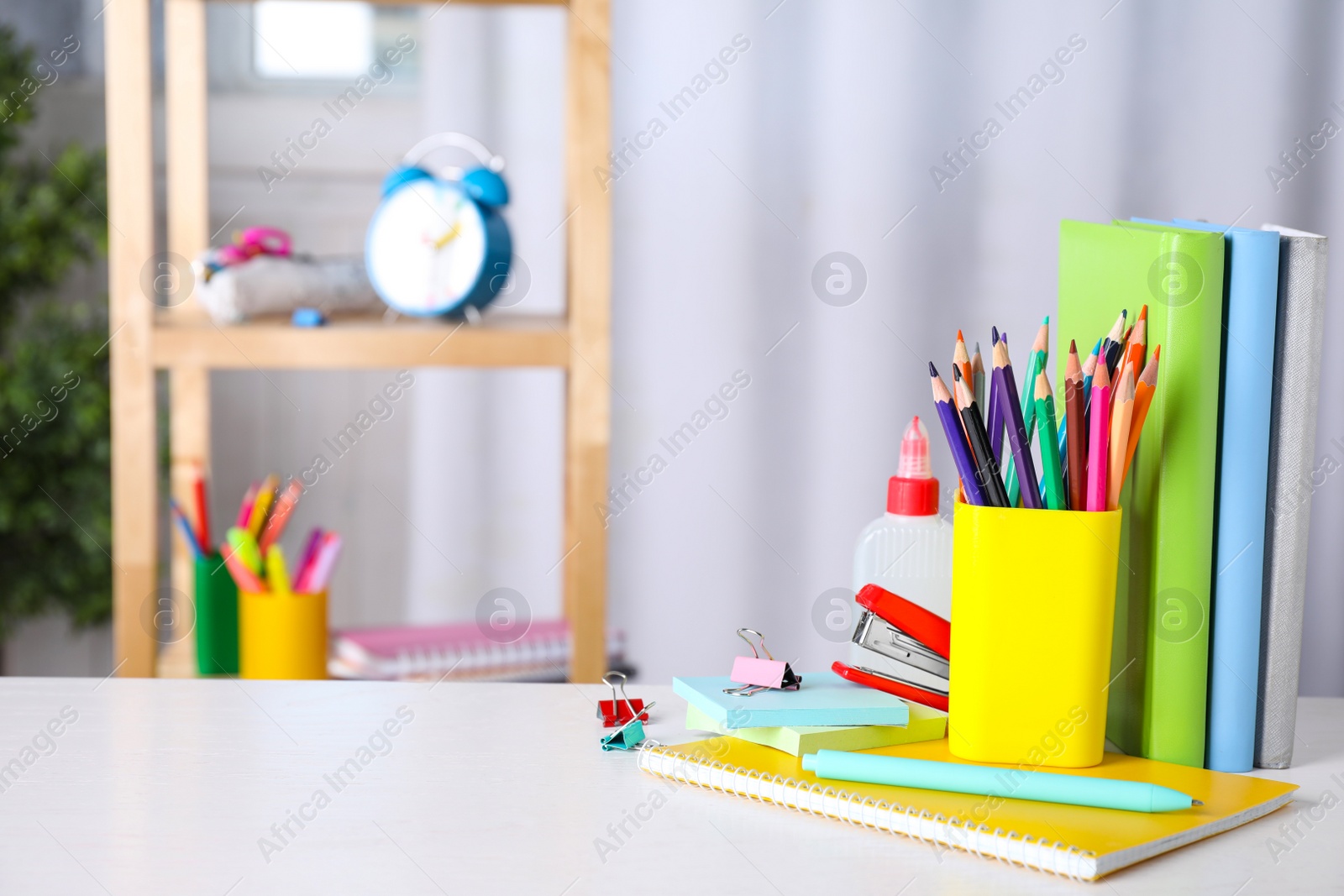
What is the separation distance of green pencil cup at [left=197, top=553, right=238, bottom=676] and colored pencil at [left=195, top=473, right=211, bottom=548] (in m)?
0.03

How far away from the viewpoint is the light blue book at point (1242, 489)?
0.53 meters

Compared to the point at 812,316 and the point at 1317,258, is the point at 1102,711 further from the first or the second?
the point at 812,316

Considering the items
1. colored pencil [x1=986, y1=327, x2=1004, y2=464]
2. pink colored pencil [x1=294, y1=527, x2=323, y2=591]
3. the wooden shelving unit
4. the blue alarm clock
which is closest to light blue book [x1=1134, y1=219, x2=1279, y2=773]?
colored pencil [x1=986, y1=327, x2=1004, y2=464]

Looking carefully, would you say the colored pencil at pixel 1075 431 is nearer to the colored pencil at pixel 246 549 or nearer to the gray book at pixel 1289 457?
the gray book at pixel 1289 457

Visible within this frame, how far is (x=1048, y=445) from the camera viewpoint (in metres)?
0.51

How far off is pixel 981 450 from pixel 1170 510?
0.09 meters

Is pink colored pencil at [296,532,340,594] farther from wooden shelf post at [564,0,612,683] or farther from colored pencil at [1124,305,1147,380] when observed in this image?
colored pencil at [1124,305,1147,380]

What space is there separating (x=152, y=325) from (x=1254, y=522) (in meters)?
0.88

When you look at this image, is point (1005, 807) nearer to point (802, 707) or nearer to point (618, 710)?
point (802, 707)

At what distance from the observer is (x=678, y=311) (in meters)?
1.53

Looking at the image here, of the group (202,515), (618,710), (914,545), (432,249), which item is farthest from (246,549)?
(914,545)

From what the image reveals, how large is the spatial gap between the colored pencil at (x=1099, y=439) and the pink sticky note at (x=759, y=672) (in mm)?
169

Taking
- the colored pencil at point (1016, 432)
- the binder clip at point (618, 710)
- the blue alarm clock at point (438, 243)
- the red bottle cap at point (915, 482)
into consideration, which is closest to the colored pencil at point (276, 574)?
the blue alarm clock at point (438, 243)

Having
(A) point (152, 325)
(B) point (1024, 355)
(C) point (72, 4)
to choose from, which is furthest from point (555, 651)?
(C) point (72, 4)
